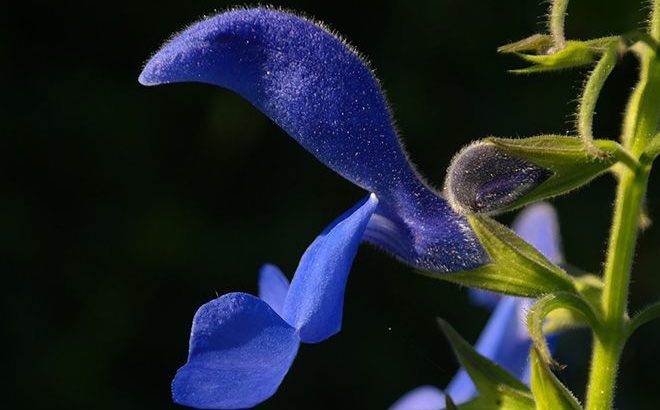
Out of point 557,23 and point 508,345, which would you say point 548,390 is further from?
point 508,345

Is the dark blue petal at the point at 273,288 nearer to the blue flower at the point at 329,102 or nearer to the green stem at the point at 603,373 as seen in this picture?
the blue flower at the point at 329,102

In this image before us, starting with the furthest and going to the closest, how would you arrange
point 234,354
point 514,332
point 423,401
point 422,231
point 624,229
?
point 423,401 < point 514,332 < point 422,231 < point 624,229 < point 234,354

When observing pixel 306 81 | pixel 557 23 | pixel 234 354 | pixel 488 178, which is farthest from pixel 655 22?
pixel 234 354

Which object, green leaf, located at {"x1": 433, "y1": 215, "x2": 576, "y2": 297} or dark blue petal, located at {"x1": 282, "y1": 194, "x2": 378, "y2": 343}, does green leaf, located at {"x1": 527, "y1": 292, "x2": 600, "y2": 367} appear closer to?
green leaf, located at {"x1": 433, "y1": 215, "x2": 576, "y2": 297}

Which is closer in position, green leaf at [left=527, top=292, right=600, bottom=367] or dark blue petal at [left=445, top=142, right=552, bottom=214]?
green leaf at [left=527, top=292, right=600, bottom=367]

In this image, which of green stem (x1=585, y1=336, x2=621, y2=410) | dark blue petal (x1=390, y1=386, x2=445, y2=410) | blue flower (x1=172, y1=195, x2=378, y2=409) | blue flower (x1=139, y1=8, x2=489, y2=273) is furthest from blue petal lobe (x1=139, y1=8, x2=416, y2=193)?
dark blue petal (x1=390, y1=386, x2=445, y2=410)

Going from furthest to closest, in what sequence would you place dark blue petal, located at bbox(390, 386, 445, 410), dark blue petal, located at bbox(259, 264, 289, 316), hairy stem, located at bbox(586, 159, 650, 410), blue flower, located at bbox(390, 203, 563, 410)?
dark blue petal, located at bbox(390, 386, 445, 410)
blue flower, located at bbox(390, 203, 563, 410)
dark blue petal, located at bbox(259, 264, 289, 316)
hairy stem, located at bbox(586, 159, 650, 410)

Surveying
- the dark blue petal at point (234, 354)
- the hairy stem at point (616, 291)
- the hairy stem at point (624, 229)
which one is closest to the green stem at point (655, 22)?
the hairy stem at point (624, 229)

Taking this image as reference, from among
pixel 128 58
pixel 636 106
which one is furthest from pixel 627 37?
pixel 128 58
